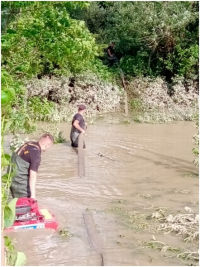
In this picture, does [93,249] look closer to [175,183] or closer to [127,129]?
[175,183]

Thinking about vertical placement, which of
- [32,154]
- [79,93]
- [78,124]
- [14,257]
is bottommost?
[14,257]

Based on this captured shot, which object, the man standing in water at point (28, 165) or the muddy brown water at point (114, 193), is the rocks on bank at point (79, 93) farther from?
the man standing in water at point (28, 165)

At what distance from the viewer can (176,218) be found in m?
7.39

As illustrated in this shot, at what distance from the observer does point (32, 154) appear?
665 cm

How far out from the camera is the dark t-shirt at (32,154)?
664 centimetres

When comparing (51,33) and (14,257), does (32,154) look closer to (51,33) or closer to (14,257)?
(51,33)

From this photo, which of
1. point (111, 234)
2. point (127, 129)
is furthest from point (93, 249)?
point (127, 129)

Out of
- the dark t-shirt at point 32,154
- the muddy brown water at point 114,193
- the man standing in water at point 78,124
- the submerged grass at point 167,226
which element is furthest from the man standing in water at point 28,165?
the man standing in water at point 78,124

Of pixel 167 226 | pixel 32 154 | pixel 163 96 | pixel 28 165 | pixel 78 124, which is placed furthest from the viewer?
pixel 163 96

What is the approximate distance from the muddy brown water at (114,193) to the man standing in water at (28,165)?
64 centimetres

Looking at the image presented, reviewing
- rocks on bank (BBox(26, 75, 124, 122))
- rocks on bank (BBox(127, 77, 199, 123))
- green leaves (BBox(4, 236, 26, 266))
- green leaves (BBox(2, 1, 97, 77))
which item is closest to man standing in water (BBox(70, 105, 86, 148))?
green leaves (BBox(2, 1, 97, 77))

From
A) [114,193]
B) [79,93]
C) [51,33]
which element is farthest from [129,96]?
[51,33]

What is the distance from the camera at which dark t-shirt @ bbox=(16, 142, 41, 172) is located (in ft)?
21.8

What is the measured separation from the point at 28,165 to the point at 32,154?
0.21 m
